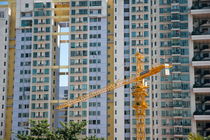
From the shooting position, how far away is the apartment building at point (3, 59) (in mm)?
107125

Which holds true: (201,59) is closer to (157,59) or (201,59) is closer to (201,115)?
(157,59)

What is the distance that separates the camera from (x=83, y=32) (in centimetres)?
10775

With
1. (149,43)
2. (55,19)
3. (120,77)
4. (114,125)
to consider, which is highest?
(55,19)

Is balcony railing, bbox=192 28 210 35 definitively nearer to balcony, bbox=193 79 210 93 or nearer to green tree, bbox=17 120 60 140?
balcony, bbox=193 79 210 93

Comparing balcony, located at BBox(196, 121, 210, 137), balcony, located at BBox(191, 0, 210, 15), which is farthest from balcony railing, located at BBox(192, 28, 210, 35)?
balcony, located at BBox(196, 121, 210, 137)

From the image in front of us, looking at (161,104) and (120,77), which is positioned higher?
(120,77)

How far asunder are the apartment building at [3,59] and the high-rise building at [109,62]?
0.82 feet

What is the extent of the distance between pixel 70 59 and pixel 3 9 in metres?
23.3

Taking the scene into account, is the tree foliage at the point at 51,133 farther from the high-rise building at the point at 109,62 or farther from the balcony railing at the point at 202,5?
the balcony railing at the point at 202,5

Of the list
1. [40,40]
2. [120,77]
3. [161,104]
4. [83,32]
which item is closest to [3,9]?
[40,40]

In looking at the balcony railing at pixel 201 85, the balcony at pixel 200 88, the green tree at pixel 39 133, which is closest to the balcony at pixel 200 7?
the balcony railing at pixel 201 85

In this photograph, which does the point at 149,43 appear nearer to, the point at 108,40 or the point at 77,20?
the point at 108,40

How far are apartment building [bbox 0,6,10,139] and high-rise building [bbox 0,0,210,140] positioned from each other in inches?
9.9

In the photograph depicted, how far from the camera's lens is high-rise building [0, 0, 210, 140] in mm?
101688
